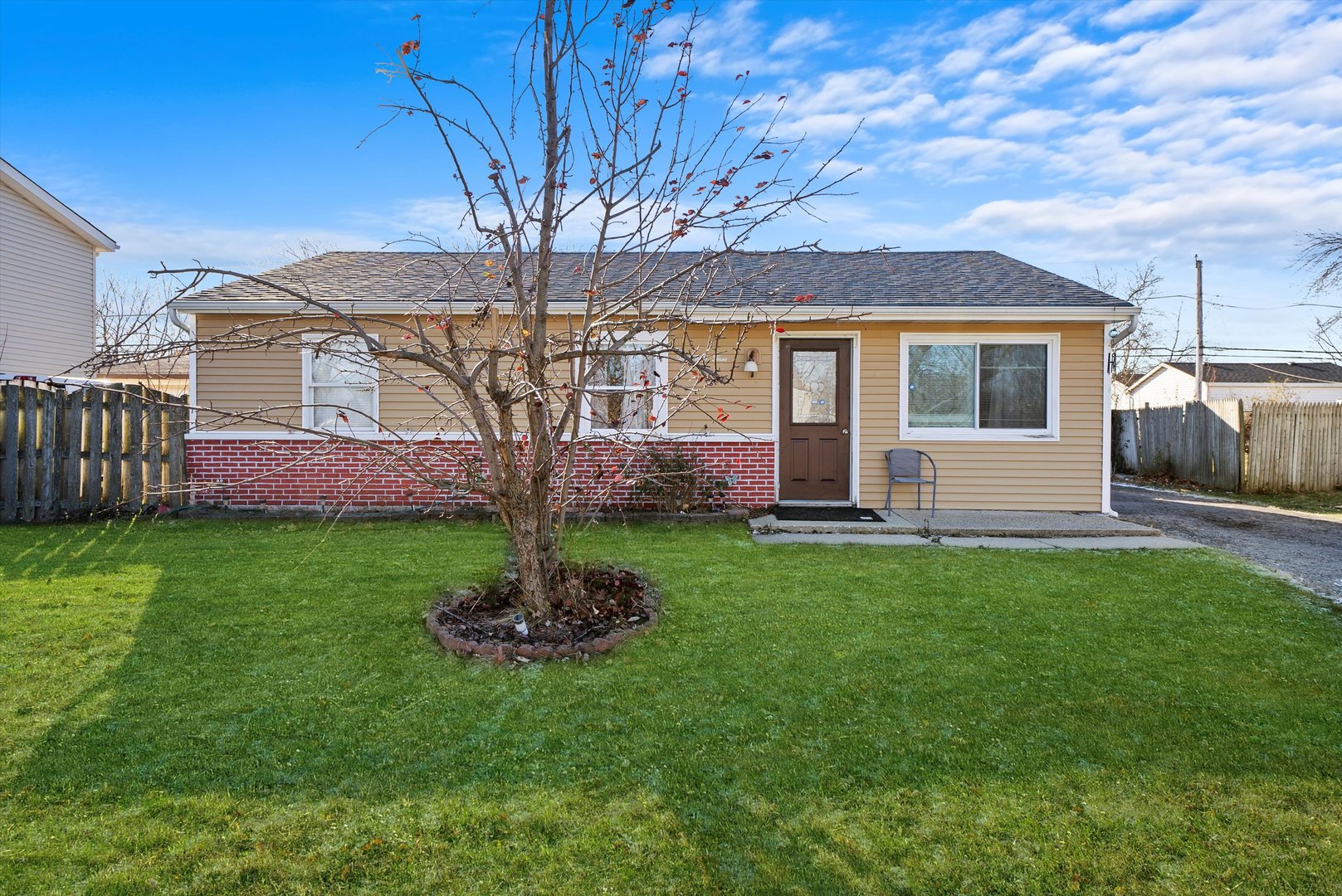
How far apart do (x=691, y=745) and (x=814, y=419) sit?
693 centimetres

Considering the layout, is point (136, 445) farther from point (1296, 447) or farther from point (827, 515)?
point (1296, 447)

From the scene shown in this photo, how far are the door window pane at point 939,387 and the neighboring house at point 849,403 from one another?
0.02 m

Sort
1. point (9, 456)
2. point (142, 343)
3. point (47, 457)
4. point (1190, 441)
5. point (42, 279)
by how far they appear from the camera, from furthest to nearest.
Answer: point (42, 279) → point (1190, 441) → point (47, 457) → point (9, 456) → point (142, 343)

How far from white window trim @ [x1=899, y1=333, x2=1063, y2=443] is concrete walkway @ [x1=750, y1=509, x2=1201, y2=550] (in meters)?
1.28

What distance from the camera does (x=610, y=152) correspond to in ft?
14.5

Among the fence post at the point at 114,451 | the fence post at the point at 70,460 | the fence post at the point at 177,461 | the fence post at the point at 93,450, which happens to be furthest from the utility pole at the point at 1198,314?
the fence post at the point at 70,460

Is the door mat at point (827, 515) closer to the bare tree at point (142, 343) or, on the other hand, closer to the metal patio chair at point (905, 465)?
the metal patio chair at point (905, 465)

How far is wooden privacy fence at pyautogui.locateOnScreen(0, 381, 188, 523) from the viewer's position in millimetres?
7816

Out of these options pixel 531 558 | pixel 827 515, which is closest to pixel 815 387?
pixel 827 515

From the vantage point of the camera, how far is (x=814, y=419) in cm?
945

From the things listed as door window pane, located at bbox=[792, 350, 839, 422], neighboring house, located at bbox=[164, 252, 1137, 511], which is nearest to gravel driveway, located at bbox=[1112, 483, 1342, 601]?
neighboring house, located at bbox=[164, 252, 1137, 511]

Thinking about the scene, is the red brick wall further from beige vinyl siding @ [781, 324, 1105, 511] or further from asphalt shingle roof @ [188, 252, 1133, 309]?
asphalt shingle roof @ [188, 252, 1133, 309]

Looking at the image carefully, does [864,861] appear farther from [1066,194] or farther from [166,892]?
[1066,194]

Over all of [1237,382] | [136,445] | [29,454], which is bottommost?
[29,454]
